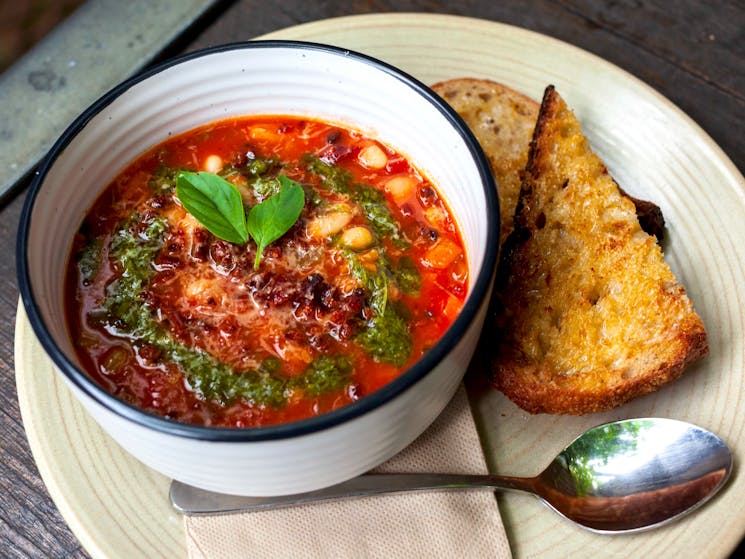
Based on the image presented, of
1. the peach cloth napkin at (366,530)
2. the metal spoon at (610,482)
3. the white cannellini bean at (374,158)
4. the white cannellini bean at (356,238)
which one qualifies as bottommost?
the peach cloth napkin at (366,530)

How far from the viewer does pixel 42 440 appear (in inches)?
99.7

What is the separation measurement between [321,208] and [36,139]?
1422 millimetres

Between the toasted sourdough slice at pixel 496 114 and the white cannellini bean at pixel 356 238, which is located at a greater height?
the toasted sourdough slice at pixel 496 114

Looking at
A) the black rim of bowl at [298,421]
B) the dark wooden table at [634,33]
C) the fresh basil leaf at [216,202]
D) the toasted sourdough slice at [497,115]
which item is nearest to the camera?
the black rim of bowl at [298,421]

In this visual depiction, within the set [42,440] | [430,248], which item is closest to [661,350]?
[430,248]

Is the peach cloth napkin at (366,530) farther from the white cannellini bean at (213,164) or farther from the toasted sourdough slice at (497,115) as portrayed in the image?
the toasted sourdough slice at (497,115)

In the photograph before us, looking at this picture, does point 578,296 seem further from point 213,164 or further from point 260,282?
point 213,164

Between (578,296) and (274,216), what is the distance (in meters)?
1.02

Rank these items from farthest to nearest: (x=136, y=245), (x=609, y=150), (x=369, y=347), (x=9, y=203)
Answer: (x=9, y=203) < (x=609, y=150) < (x=136, y=245) < (x=369, y=347)

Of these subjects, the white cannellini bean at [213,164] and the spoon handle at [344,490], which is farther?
the white cannellini bean at [213,164]

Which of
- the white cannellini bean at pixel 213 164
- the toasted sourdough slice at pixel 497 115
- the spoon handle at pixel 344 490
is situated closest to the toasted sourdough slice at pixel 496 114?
the toasted sourdough slice at pixel 497 115

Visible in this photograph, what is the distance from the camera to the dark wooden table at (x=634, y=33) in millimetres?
3492

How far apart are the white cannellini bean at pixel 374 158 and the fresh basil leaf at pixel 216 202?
1.69 ft

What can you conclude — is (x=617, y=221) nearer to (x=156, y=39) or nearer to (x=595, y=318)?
(x=595, y=318)
